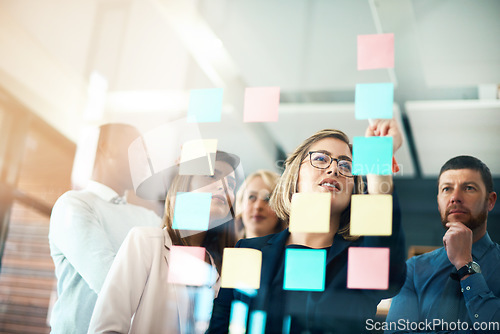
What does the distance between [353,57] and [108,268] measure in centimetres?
130

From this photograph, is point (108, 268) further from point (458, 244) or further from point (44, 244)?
point (458, 244)

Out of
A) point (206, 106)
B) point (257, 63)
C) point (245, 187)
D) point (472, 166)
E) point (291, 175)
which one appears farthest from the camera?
point (257, 63)

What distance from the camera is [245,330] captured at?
5.19 ft

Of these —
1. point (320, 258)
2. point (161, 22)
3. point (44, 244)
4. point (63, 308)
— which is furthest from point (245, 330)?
point (161, 22)

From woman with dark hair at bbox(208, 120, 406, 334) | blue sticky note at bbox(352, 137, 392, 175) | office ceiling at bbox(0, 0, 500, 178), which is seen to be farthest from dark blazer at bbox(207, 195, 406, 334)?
office ceiling at bbox(0, 0, 500, 178)

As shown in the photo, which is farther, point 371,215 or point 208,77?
point 208,77

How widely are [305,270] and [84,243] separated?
2.68ft

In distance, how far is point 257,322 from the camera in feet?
5.18

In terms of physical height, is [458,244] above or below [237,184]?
below

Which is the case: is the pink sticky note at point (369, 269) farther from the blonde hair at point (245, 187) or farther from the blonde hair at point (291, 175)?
the blonde hair at point (245, 187)

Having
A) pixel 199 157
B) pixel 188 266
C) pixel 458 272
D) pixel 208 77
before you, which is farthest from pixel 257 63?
pixel 458 272

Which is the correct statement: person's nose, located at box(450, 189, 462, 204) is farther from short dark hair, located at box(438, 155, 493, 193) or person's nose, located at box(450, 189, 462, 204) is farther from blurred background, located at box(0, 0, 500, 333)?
blurred background, located at box(0, 0, 500, 333)

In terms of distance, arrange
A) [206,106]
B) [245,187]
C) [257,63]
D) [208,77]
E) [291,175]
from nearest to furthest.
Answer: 1. [291,175]
2. [245,187]
3. [206,106]
4. [208,77]
5. [257,63]

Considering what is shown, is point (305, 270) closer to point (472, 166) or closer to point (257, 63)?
point (472, 166)
